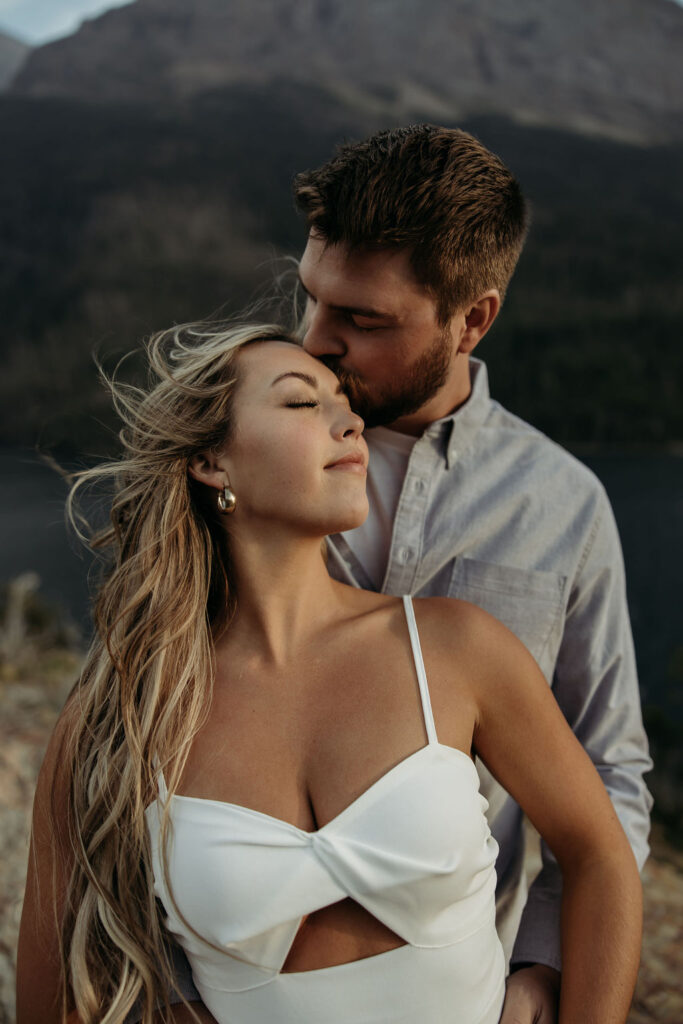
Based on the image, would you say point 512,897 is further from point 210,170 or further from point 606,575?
point 210,170

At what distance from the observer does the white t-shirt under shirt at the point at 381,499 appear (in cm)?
220

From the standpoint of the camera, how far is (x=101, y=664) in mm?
1881

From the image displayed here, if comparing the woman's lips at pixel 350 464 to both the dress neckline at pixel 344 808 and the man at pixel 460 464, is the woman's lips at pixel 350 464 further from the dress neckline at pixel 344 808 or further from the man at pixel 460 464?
the dress neckline at pixel 344 808

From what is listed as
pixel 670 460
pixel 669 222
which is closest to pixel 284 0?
pixel 669 222

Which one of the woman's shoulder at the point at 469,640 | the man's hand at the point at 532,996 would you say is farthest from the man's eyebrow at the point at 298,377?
the man's hand at the point at 532,996

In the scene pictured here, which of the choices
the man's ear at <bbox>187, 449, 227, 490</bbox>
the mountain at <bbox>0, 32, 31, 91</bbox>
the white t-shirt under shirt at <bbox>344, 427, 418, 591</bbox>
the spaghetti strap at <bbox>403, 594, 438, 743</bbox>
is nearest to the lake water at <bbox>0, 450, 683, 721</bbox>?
the white t-shirt under shirt at <bbox>344, 427, 418, 591</bbox>

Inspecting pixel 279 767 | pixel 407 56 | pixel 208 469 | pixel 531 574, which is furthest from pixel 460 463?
pixel 407 56

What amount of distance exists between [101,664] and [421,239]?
1205 millimetres

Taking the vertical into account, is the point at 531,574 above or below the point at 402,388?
below

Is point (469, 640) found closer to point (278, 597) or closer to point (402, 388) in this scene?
point (278, 597)

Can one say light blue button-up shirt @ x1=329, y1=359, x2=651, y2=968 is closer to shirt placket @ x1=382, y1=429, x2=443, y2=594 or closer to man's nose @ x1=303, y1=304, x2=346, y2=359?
shirt placket @ x1=382, y1=429, x2=443, y2=594

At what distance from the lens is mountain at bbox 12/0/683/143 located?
467 feet

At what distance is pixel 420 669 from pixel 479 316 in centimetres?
100

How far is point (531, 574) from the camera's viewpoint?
2.09 meters
